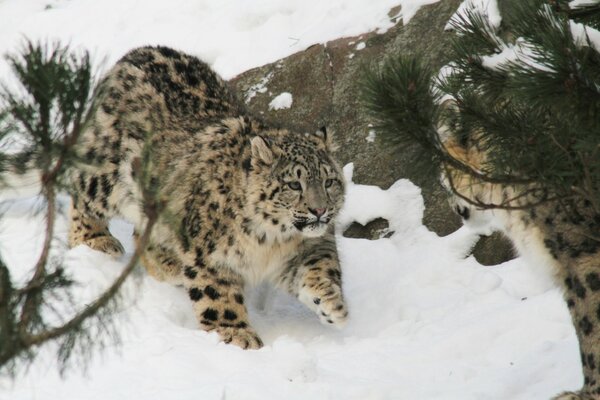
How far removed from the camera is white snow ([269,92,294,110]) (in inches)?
403

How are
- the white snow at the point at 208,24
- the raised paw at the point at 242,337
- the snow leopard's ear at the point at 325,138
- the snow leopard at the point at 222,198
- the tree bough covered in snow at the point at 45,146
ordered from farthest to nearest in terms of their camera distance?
the white snow at the point at 208,24 → the snow leopard's ear at the point at 325,138 → the snow leopard at the point at 222,198 → the raised paw at the point at 242,337 → the tree bough covered in snow at the point at 45,146

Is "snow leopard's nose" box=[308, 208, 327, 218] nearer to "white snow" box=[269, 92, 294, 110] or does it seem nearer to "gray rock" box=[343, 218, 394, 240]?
"gray rock" box=[343, 218, 394, 240]

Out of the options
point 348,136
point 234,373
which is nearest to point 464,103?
point 234,373

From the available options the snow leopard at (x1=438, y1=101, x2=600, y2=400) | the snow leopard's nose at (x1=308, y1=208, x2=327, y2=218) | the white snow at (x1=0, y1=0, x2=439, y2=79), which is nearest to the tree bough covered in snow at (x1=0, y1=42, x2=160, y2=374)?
the snow leopard at (x1=438, y1=101, x2=600, y2=400)

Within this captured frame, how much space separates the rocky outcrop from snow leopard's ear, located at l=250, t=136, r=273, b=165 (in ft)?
6.90

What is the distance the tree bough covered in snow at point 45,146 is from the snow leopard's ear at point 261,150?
13.5 ft

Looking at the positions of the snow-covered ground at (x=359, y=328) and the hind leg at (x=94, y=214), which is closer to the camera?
the snow-covered ground at (x=359, y=328)

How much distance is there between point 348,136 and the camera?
9.93 meters

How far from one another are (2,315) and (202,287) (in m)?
4.40

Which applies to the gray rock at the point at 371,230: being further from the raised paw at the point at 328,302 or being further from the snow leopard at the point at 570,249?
the snow leopard at the point at 570,249

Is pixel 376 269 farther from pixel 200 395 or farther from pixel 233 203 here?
pixel 200 395

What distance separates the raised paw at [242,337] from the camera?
7265 mm

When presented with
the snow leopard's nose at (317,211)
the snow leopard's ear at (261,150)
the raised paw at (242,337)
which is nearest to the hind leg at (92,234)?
the raised paw at (242,337)

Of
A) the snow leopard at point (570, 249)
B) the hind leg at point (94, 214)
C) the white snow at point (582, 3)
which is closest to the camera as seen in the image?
the white snow at point (582, 3)
